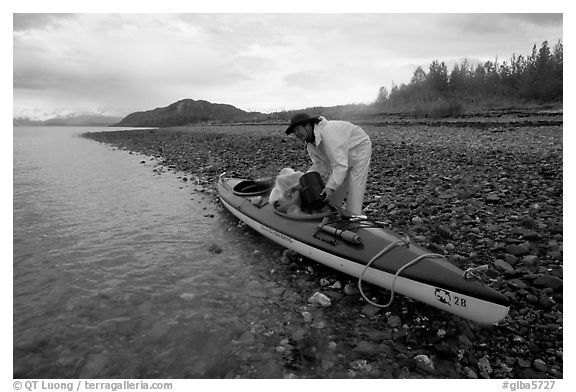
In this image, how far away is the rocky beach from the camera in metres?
4.28

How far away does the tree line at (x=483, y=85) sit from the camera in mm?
29031

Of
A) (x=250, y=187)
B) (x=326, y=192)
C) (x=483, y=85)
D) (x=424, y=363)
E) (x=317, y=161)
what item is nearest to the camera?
(x=424, y=363)

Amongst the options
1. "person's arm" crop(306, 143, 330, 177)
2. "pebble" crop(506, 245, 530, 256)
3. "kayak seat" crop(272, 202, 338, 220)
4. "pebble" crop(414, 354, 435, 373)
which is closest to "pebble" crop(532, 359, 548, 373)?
"pebble" crop(414, 354, 435, 373)

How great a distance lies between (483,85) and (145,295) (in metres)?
39.7

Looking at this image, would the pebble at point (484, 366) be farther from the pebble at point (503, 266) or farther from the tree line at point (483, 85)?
the tree line at point (483, 85)

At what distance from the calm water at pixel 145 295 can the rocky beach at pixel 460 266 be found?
0.76 ft

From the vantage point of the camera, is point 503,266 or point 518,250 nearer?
point 503,266

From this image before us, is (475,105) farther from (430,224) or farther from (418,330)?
(418,330)

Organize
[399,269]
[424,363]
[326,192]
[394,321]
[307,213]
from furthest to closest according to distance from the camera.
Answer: [307,213] < [326,192] < [399,269] < [394,321] < [424,363]

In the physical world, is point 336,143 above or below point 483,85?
below

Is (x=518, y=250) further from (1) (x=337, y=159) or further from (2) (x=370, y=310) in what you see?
(1) (x=337, y=159)

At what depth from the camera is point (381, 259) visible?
5422 millimetres

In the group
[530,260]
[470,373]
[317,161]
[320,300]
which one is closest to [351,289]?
[320,300]

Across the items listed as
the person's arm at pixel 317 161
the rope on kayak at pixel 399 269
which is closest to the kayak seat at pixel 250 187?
the person's arm at pixel 317 161
